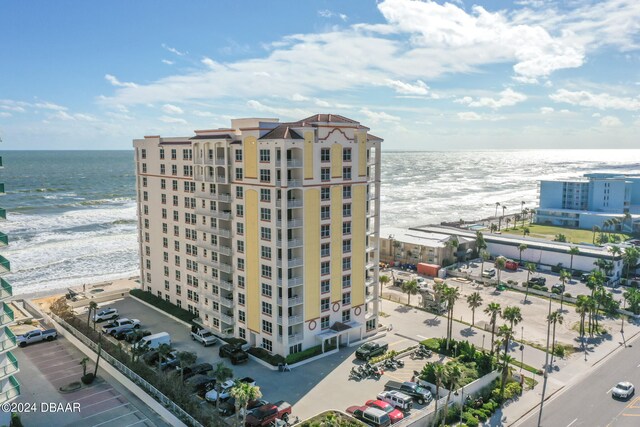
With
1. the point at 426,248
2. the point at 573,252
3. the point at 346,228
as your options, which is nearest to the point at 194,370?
the point at 346,228

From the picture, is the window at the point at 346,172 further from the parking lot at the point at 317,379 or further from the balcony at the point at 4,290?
the balcony at the point at 4,290

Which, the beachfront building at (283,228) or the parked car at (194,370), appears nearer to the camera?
the parked car at (194,370)

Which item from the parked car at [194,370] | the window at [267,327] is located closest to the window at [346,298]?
the window at [267,327]

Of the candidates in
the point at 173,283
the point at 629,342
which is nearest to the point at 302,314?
the point at 173,283

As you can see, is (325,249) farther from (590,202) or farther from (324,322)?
(590,202)

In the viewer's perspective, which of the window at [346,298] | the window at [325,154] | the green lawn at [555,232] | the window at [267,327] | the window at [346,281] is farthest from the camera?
the green lawn at [555,232]

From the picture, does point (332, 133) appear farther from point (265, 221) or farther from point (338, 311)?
point (338, 311)

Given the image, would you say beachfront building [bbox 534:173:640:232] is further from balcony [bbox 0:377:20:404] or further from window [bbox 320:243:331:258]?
balcony [bbox 0:377:20:404]
